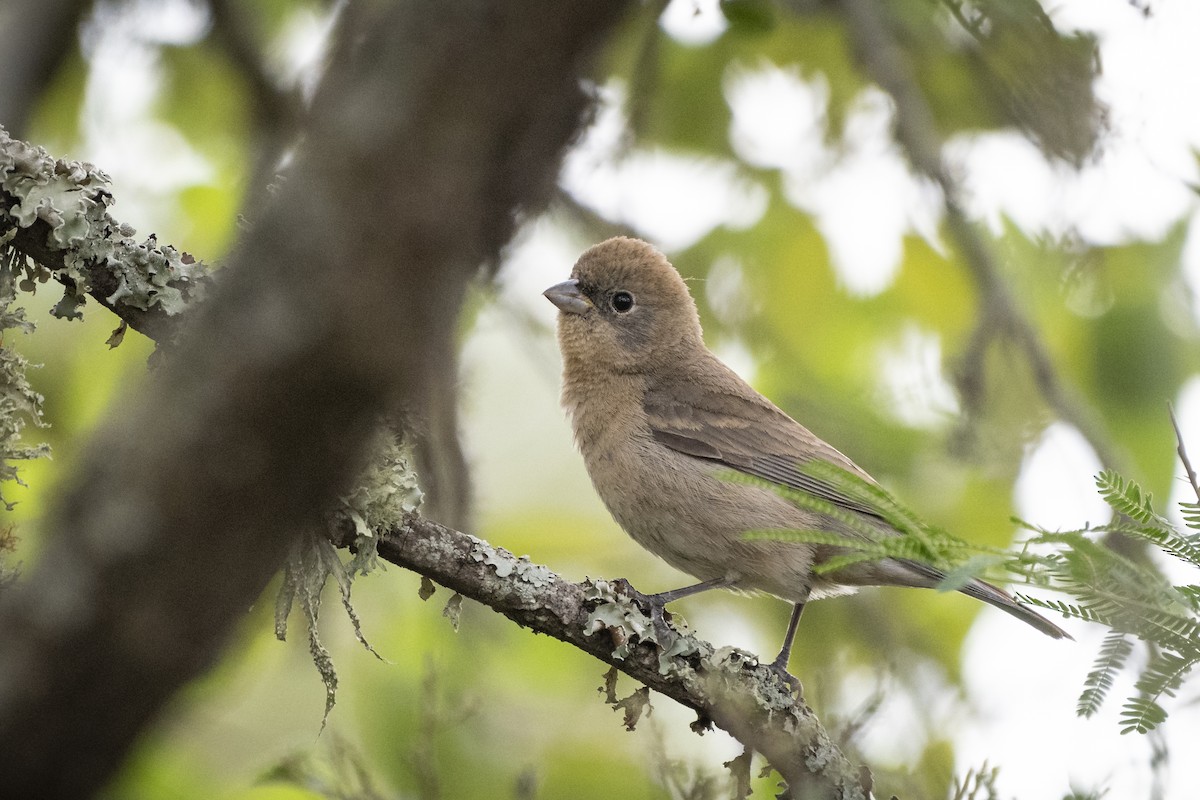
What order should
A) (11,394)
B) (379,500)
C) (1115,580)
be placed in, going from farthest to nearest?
(11,394) < (379,500) < (1115,580)

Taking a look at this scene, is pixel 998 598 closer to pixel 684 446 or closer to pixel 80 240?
pixel 684 446

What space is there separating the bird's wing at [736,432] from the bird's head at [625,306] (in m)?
0.30

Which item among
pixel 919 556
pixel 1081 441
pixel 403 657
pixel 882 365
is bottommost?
pixel 919 556

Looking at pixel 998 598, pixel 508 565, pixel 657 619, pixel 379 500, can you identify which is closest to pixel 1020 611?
pixel 998 598

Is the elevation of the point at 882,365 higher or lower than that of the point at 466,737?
higher

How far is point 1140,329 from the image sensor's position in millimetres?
5707

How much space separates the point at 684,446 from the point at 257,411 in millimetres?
3538

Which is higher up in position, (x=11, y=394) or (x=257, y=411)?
(x=11, y=394)

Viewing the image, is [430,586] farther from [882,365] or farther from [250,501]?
[882,365]

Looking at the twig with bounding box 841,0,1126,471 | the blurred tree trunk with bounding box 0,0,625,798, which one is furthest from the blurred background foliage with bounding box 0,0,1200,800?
the blurred tree trunk with bounding box 0,0,625,798

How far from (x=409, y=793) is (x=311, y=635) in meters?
1.22

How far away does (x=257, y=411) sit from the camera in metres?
1.83

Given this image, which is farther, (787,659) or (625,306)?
(625,306)

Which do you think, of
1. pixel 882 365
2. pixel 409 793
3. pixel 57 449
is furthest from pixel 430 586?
pixel 882 365
